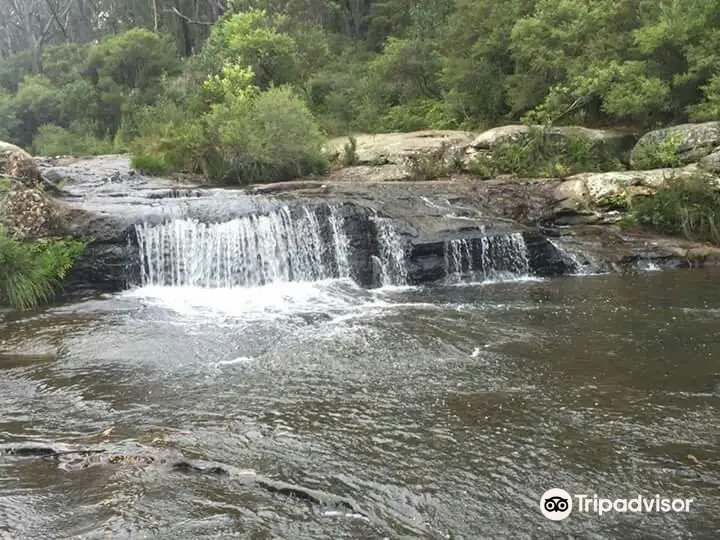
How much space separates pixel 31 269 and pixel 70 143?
2021 centimetres

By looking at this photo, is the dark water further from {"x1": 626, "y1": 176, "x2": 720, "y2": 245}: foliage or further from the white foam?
{"x1": 626, "y1": 176, "x2": 720, "y2": 245}: foliage

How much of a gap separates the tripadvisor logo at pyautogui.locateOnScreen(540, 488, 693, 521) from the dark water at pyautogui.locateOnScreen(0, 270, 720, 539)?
0.19 feet

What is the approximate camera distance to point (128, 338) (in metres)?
8.00

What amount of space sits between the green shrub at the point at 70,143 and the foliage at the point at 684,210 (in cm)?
2112

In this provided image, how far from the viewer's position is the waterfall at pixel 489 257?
11445mm

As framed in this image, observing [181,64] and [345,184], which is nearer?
Result: [345,184]

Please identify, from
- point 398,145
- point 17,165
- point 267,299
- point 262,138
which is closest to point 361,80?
point 398,145

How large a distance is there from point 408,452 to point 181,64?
110ft

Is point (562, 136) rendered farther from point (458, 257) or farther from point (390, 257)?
point (390, 257)

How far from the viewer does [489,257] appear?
455 inches

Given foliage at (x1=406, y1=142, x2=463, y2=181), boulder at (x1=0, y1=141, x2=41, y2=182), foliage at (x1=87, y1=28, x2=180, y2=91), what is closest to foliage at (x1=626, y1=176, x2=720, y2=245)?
foliage at (x1=406, y1=142, x2=463, y2=181)

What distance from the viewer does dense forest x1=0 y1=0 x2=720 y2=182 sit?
608 inches

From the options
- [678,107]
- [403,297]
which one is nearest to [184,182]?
[403,297]

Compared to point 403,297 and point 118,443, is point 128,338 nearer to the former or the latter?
point 118,443
